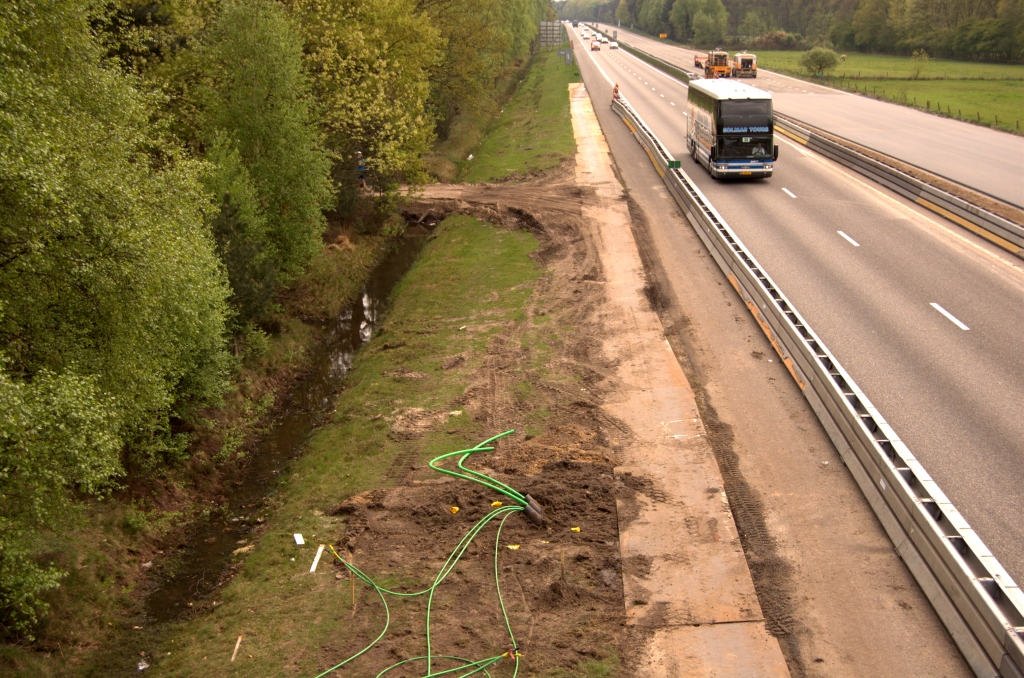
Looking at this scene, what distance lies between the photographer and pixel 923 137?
42469 mm

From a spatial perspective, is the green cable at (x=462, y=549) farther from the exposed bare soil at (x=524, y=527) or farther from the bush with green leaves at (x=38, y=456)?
the bush with green leaves at (x=38, y=456)

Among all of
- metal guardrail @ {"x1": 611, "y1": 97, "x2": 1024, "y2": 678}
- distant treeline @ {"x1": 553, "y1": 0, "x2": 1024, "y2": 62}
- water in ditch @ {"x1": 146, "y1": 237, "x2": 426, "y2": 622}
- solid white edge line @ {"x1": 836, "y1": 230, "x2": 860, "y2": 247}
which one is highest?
distant treeline @ {"x1": 553, "y1": 0, "x2": 1024, "y2": 62}

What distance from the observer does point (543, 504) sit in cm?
1351

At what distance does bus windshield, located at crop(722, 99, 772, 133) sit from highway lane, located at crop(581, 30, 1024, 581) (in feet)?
8.11

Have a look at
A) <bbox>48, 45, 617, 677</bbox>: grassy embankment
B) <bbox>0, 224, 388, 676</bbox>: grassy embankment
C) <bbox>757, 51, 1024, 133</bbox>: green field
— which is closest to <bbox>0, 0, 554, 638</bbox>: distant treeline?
<bbox>0, 224, 388, 676</bbox>: grassy embankment

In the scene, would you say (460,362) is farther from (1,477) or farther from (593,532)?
(1,477)

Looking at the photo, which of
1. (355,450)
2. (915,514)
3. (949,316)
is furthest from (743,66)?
(915,514)

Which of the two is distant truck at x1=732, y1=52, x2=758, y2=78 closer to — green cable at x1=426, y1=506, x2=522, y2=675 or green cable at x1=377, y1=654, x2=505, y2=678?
green cable at x1=426, y1=506, x2=522, y2=675

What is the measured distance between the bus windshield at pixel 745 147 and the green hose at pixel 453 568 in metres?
20.8

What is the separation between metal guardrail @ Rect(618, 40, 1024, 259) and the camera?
23.8 m

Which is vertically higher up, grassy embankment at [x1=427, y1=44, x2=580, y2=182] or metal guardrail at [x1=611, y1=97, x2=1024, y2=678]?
grassy embankment at [x1=427, y1=44, x2=580, y2=182]

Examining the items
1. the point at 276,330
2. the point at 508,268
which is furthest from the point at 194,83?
the point at 508,268

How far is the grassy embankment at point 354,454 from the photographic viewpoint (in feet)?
36.9

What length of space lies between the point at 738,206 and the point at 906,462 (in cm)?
1899
